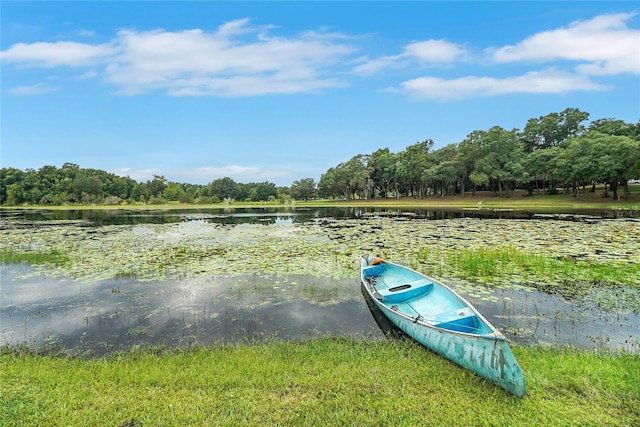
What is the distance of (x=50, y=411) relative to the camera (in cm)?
371

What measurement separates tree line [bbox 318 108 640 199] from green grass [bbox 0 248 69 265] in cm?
5130

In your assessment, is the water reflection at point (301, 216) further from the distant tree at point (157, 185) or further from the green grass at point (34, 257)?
the distant tree at point (157, 185)

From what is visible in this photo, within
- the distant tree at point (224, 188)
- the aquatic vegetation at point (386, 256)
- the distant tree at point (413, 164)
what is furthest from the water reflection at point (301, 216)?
the distant tree at point (224, 188)

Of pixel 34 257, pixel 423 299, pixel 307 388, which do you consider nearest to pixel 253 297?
pixel 423 299

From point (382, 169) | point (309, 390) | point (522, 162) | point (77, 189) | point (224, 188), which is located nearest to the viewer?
point (309, 390)

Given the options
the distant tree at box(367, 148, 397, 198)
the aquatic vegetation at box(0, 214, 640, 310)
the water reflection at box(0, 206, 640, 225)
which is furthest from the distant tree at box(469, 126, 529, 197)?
the aquatic vegetation at box(0, 214, 640, 310)

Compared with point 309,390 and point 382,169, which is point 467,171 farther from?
point 309,390

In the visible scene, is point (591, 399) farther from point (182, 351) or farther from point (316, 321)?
point (182, 351)

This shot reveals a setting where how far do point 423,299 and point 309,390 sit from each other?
3.80 m

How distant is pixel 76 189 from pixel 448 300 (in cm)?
9951

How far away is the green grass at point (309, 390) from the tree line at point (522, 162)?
46.4 m

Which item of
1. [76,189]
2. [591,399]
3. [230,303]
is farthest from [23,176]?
[591,399]

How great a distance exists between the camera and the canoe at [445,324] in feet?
12.9

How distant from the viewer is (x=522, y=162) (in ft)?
180
